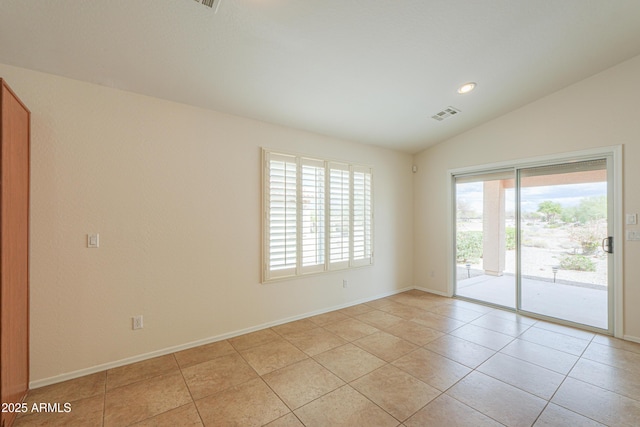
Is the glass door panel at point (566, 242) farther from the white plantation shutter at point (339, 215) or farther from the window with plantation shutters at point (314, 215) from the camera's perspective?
the white plantation shutter at point (339, 215)

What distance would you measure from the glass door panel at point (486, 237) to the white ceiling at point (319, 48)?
59.6 inches

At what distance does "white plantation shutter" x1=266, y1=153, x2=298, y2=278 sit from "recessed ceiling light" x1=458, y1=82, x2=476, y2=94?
2.26 metres

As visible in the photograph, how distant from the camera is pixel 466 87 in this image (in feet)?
10.7

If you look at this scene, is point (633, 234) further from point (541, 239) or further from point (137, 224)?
point (137, 224)

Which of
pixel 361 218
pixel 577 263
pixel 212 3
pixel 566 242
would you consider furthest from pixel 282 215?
pixel 577 263

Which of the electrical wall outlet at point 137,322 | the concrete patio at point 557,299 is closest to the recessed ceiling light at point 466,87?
the concrete patio at point 557,299

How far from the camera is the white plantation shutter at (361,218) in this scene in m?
4.48

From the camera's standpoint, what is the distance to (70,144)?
2430mm

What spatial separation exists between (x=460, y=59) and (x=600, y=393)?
3206 millimetres

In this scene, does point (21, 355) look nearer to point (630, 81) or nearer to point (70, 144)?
point (70, 144)

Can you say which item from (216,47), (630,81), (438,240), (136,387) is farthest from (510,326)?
(216,47)

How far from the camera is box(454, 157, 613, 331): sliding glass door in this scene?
3.45m

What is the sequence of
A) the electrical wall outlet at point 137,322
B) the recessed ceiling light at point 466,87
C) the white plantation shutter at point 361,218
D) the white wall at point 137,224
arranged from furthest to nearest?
the white plantation shutter at point 361,218, the recessed ceiling light at point 466,87, the electrical wall outlet at point 137,322, the white wall at point 137,224

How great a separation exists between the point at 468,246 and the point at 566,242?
1348mm
